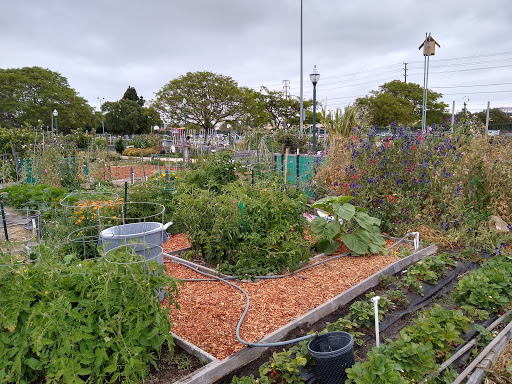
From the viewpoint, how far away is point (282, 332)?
292 cm

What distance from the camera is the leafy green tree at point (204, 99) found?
28453 millimetres

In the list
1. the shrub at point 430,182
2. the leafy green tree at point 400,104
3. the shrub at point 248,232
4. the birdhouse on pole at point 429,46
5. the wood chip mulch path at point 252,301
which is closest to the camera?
the wood chip mulch path at point 252,301

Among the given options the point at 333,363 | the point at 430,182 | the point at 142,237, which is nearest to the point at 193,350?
the point at 333,363

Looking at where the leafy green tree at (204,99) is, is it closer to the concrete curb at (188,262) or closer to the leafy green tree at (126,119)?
the leafy green tree at (126,119)

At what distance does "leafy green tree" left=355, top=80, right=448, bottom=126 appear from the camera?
33156 millimetres

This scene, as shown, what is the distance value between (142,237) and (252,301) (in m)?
1.20

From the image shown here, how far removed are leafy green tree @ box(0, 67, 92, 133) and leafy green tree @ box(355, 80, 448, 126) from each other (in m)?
29.1

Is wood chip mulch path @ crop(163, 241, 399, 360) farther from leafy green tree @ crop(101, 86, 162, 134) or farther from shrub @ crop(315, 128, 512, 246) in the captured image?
leafy green tree @ crop(101, 86, 162, 134)

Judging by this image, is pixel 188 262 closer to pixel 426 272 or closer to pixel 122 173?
pixel 426 272

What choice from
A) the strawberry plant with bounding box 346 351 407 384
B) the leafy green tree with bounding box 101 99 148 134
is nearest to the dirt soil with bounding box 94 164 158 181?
the strawberry plant with bounding box 346 351 407 384

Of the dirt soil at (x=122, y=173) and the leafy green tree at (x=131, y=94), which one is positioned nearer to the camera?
the dirt soil at (x=122, y=173)

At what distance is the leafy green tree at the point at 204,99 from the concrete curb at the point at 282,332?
26002 millimetres

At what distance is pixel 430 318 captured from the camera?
2.83m

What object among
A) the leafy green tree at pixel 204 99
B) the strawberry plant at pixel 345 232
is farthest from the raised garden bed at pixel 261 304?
the leafy green tree at pixel 204 99
